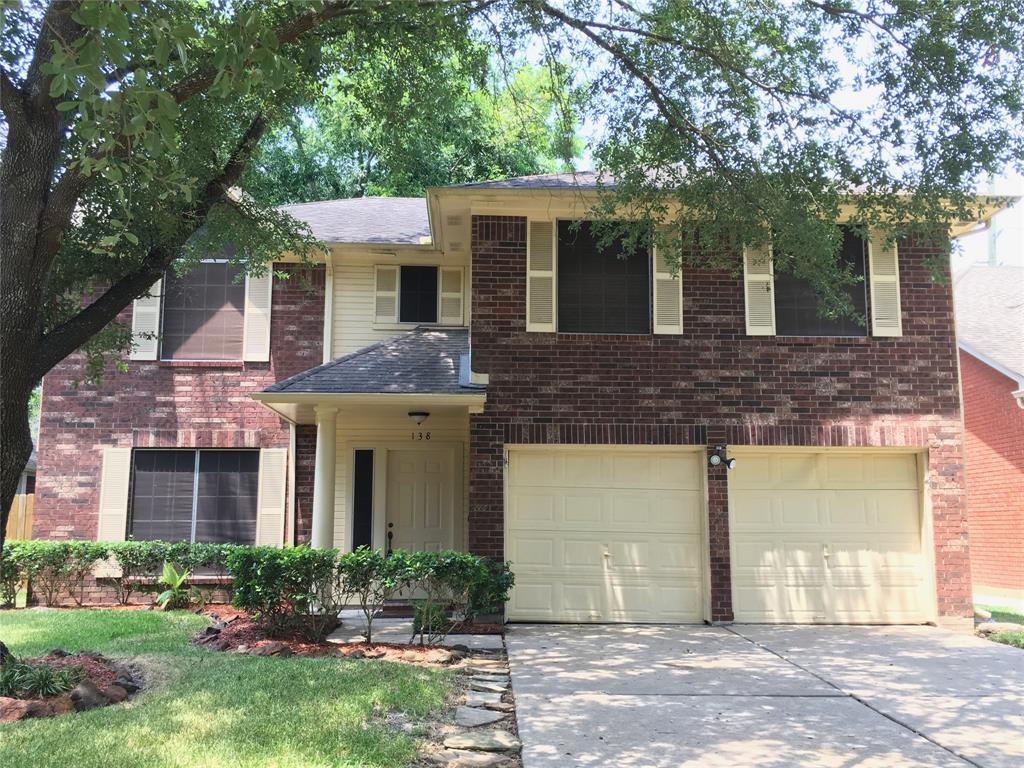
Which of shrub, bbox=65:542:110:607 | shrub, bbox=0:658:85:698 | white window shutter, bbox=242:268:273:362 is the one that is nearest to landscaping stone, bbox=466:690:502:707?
shrub, bbox=0:658:85:698

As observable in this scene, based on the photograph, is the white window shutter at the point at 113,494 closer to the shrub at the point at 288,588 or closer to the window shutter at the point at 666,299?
the shrub at the point at 288,588

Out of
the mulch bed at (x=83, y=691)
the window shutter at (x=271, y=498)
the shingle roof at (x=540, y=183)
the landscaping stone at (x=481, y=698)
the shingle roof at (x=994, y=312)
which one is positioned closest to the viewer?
the mulch bed at (x=83, y=691)

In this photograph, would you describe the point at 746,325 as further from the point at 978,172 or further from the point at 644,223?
the point at 978,172

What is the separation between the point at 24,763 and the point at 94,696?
131cm

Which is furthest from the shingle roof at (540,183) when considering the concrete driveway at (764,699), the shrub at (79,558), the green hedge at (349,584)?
the shrub at (79,558)

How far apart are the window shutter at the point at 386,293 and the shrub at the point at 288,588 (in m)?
4.99

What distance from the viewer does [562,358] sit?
33.5 feet

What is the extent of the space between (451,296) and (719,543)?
5.41 m

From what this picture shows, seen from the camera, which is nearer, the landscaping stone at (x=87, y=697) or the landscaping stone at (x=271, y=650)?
the landscaping stone at (x=87, y=697)

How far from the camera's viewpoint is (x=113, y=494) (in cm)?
1187

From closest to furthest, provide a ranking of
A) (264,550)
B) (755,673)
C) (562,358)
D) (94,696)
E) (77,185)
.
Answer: (94,696) → (77,185) → (755,673) → (264,550) → (562,358)

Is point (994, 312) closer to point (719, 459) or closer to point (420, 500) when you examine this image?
point (719, 459)

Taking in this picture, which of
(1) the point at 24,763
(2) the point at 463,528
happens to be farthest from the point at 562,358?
(1) the point at 24,763

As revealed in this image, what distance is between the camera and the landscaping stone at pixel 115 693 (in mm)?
5695
